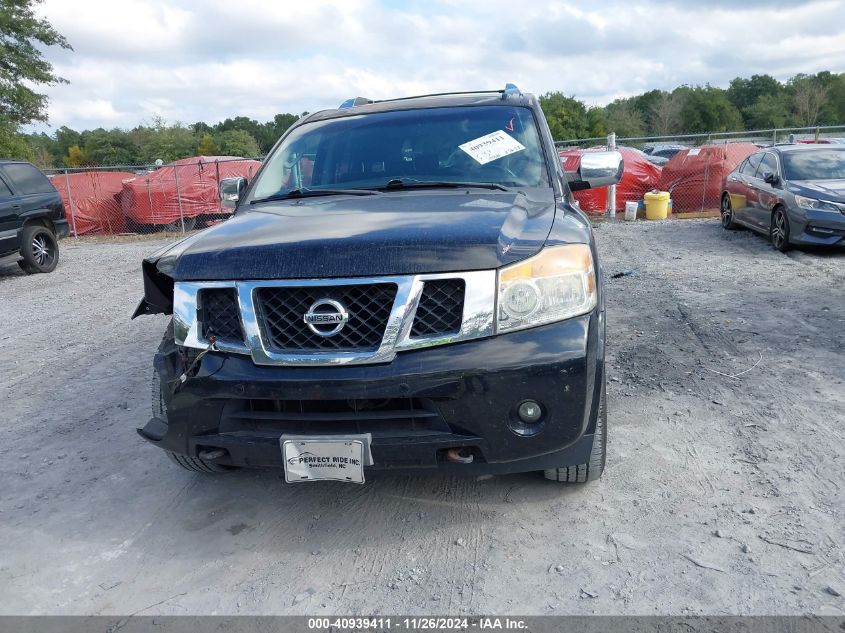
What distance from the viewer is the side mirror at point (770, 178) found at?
10.4 metres

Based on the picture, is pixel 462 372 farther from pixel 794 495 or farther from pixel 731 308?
pixel 731 308

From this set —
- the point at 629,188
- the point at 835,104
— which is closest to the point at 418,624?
the point at 629,188

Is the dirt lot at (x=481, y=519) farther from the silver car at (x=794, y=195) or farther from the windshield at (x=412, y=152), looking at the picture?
the silver car at (x=794, y=195)

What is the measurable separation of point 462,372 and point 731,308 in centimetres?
495

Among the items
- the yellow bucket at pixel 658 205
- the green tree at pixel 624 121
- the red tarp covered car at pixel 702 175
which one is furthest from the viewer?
the green tree at pixel 624 121

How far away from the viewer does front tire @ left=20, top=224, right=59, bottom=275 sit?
36.8ft

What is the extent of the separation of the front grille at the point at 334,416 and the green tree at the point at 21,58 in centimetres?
3022

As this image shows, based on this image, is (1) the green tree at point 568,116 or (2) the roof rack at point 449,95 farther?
(1) the green tree at point 568,116

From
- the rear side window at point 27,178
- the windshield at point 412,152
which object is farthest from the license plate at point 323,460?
the rear side window at point 27,178

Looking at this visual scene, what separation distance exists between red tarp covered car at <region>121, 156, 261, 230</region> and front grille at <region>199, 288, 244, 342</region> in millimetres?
16142

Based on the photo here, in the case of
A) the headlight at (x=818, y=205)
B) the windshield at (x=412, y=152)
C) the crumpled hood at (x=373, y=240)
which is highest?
the windshield at (x=412, y=152)

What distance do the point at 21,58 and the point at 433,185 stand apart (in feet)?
101

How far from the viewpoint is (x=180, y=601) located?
2574mm

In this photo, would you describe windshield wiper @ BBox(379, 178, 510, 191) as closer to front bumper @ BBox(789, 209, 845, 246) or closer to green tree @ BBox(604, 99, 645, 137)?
front bumper @ BBox(789, 209, 845, 246)
